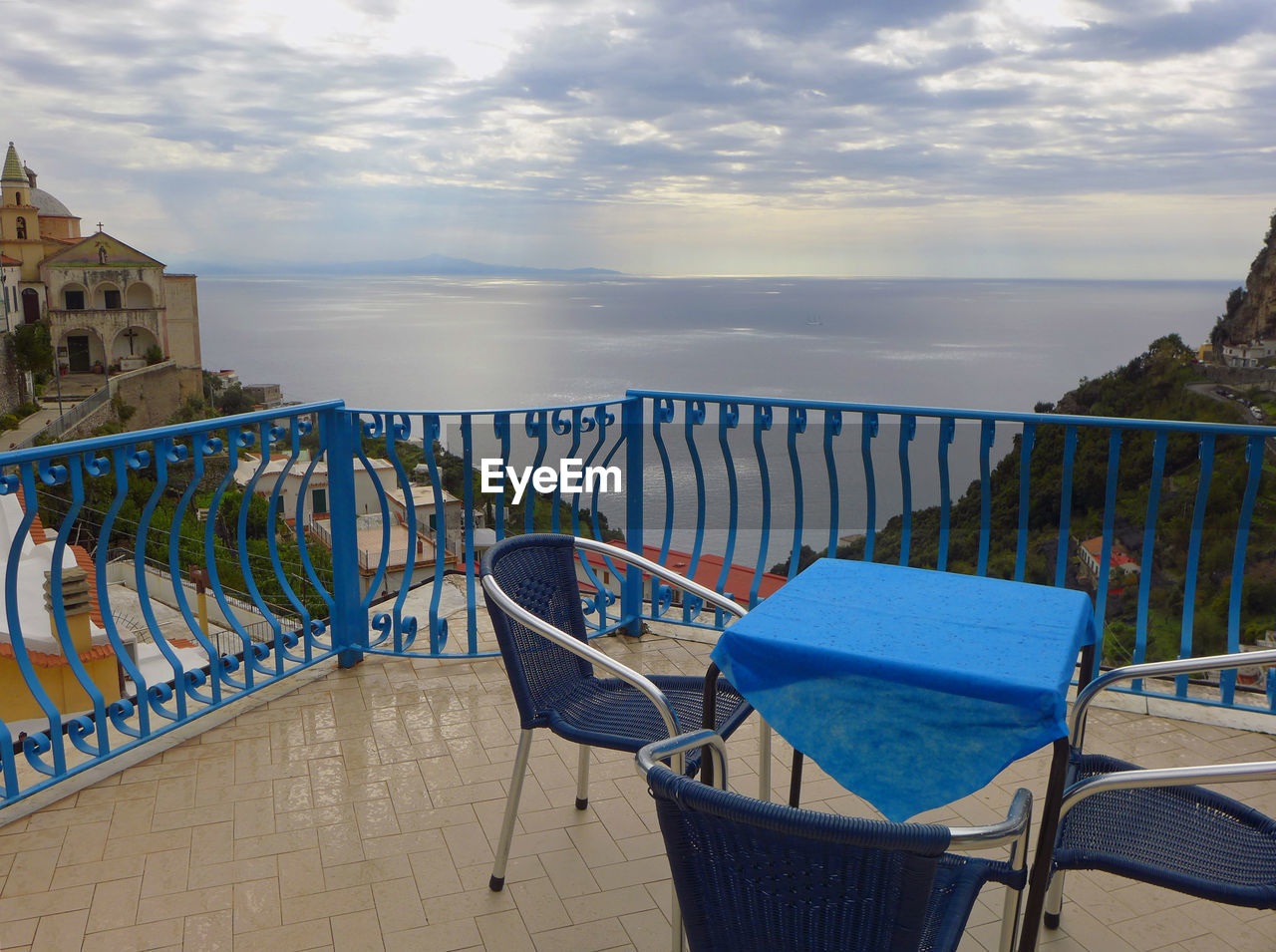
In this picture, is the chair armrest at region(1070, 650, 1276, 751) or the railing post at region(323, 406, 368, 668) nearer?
the chair armrest at region(1070, 650, 1276, 751)

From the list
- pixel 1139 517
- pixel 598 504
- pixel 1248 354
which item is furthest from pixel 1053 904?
pixel 1248 354

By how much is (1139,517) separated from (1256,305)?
22.0 m

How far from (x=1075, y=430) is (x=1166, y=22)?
6533 millimetres

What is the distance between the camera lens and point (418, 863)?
9.01 feet

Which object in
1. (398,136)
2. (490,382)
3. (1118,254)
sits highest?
(398,136)

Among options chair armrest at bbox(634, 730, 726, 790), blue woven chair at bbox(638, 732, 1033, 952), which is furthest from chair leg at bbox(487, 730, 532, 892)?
blue woven chair at bbox(638, 732, 1033, 952)

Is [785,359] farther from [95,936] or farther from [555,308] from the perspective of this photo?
[555,308]

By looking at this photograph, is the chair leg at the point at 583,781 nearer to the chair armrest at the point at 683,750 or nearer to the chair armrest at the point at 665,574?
the chair armrest at the point at 665,574

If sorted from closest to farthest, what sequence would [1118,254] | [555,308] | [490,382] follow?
[1118,254] < [490,382] < [555,308]

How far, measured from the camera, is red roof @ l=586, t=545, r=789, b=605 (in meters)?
4.51

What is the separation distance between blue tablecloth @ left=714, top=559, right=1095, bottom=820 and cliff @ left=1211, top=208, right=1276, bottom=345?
26.1 meters

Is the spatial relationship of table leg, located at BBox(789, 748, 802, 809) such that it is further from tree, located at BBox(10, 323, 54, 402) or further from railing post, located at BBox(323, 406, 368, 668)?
tree, located at BBox(10, 323, 54, 402)

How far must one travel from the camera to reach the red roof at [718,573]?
4.51 meters

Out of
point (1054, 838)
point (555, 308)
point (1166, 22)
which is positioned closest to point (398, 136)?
point (555, 308)
